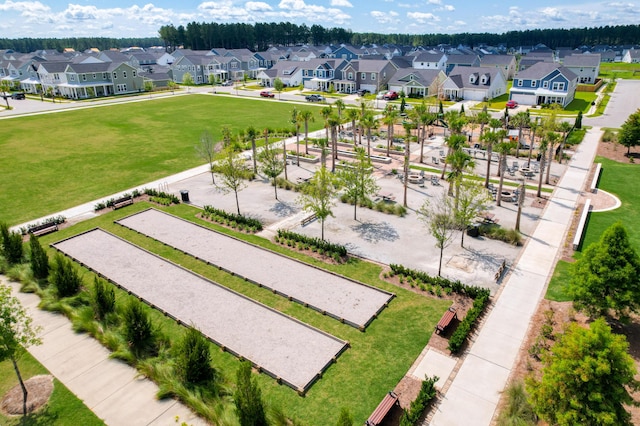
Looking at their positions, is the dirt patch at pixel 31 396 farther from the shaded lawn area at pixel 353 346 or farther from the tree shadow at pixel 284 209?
the tree shadow at pixel 284 209

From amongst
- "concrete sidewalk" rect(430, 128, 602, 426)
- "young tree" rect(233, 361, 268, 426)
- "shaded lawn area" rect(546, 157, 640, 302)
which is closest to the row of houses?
"shaded lawn area" rect(546, 157, 640, 302)

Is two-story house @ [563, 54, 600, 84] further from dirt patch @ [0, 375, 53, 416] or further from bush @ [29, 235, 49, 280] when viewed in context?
dirt patch @ [0, 375, 53, 416]

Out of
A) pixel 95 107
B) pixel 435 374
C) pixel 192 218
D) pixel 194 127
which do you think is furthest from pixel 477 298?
pixel 95 107

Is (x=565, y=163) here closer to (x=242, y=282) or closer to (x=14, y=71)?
(x=242, y=282)

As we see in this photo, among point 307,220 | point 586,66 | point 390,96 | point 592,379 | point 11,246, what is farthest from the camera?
point 586,66

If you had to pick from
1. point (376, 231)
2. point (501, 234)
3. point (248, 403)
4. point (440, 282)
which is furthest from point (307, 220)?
point (248, 403)

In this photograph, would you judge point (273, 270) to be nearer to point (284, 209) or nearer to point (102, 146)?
point (284, 209)
